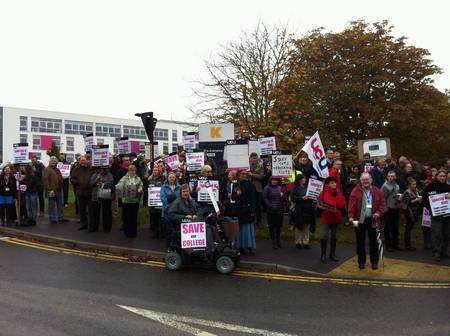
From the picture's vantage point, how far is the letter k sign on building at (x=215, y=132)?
1348 centimetres

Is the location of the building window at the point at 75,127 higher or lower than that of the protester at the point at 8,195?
higher

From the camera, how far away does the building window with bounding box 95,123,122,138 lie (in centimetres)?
9375

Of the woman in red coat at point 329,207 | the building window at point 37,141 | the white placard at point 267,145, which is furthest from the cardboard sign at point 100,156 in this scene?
the building window at point 37,141

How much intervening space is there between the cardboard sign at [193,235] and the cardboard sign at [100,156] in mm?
5182

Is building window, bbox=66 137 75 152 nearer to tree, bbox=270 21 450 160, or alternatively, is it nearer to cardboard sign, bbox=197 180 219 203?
tree, bbox=270 21 450 160

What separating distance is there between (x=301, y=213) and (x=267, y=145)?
3676 mm

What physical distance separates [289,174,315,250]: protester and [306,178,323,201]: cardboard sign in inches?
Result: 4.8

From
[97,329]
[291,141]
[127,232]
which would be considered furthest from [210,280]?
[291,141]

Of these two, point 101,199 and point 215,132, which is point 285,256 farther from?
point 101,199

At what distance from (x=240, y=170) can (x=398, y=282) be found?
167 inches

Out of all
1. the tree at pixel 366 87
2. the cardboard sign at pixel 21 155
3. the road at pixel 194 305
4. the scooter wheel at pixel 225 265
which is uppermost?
the tree at pixel 366 87

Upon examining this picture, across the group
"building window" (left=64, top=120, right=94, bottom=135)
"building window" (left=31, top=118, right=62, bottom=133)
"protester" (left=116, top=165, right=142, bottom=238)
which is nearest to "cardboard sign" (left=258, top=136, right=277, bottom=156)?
"protester" (left=116, top=165, right=142, bottom=238)

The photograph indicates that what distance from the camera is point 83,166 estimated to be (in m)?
13.6

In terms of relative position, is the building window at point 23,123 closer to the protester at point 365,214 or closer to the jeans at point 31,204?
the jeans at point 31,204
